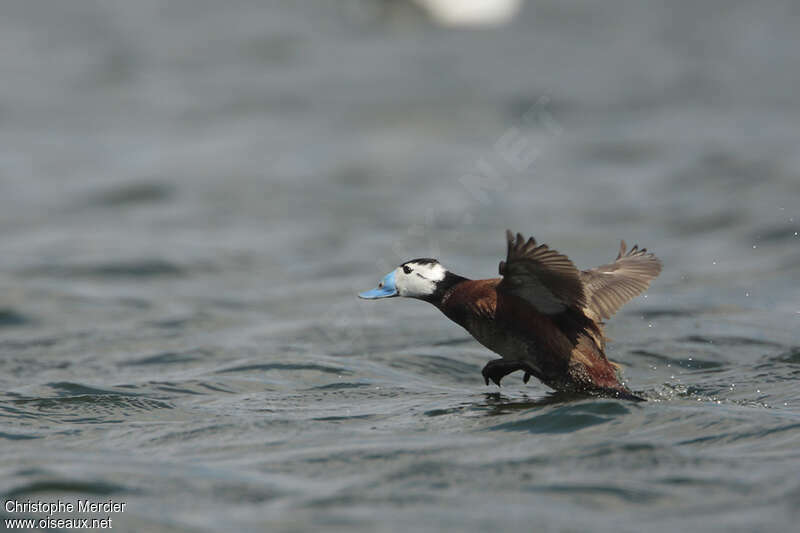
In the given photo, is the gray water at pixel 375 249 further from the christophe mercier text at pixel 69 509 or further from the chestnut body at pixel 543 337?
the chestnut body at pixel 543 337

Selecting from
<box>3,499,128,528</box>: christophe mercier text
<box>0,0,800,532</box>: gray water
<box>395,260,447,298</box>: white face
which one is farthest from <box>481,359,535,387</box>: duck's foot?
<box>3,499,128,528</box>: christophe mercier text

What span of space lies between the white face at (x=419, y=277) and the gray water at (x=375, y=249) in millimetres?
697

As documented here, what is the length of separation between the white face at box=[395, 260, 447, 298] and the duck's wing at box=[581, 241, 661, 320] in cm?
86

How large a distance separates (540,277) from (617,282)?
38.5 inches

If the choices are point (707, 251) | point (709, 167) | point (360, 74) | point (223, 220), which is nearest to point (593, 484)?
point (707, 251)

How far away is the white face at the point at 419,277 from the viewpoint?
6695mm

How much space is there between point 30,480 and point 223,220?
31.7 ft

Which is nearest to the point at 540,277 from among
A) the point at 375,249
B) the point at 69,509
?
the point at 69,509

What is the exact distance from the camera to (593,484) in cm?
492

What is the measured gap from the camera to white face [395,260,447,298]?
22.0ft

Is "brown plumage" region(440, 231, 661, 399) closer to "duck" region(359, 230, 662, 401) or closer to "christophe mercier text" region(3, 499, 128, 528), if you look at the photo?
"duck" region(359, 230, 662, 401)

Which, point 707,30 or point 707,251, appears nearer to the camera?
point 707,251

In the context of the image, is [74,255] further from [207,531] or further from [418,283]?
[207,531]

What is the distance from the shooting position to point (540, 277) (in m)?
6.01
